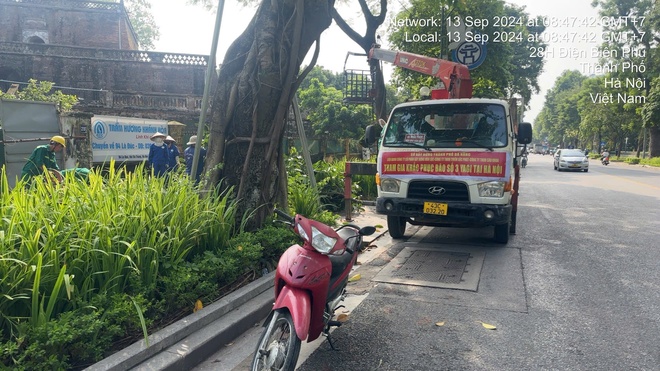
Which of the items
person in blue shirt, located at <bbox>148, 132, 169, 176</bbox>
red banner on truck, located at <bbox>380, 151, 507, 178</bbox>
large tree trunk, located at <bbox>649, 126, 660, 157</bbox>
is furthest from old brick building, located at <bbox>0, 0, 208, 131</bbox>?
large tree trunk, located at <bbox>649, 126, 660, 157</bbox>

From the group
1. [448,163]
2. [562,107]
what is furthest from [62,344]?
[562,107]

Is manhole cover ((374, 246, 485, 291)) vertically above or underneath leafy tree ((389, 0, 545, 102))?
underneath

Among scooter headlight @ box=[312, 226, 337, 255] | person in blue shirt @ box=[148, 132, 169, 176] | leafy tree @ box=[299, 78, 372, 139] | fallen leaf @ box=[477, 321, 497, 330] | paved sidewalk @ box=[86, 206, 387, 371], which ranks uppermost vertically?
leafy tree @ box=[299, 78, 372, 139]

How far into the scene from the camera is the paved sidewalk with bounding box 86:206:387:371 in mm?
2889

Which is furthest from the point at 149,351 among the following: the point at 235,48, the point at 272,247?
the point at 235,48

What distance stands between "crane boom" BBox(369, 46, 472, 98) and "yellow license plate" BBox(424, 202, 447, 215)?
9.28 feet

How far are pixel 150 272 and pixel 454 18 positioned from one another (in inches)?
533

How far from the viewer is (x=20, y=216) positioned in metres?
3.28

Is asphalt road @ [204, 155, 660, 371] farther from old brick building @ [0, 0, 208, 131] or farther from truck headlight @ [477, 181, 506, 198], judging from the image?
old brick building @ [0, 0, 208, 131]

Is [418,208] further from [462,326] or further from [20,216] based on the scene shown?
[20,216]

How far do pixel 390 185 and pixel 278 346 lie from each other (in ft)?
14.2

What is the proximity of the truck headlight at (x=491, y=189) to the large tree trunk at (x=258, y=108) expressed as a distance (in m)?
2.85

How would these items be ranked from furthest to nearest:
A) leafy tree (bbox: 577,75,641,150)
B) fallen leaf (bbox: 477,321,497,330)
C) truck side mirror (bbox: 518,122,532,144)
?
leafy tree (bbox: 577,75,641,150) → truck side mirror (bbox: 518,122,532,144) → fallen leaf (bbox: 477,321,497,330)

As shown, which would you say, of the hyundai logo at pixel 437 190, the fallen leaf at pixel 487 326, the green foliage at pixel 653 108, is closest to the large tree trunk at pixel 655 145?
the green foliage at pixel 653 108
